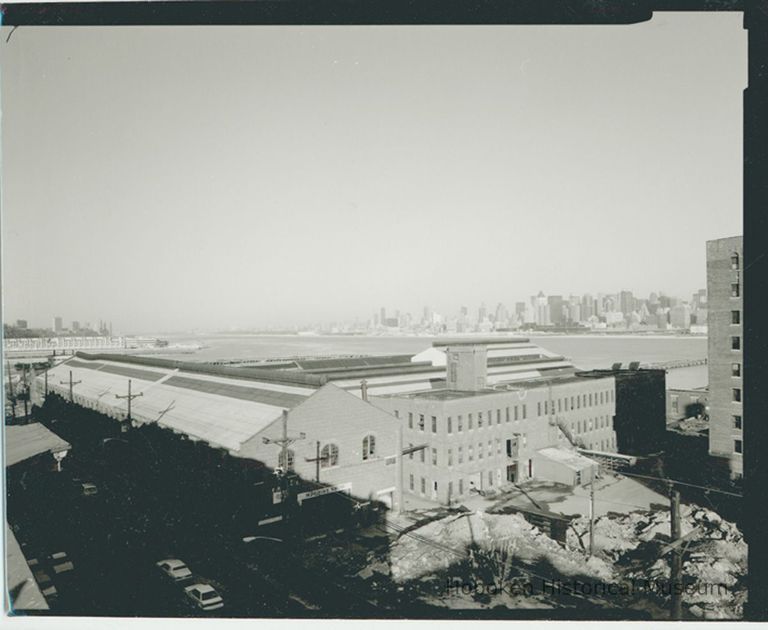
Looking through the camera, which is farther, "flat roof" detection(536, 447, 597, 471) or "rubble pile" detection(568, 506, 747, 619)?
"flat roof" detection(536, 447, 597, 471)

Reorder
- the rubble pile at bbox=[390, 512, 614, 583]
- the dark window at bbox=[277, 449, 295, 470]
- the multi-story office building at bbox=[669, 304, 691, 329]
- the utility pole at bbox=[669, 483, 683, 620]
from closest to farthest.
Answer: the utility pole at bbox=[669, 483, 683, 620] → the rubble pile at bbox=[390, 512, 614, 583] → the dark window at bbox=[277, 449, 295, 470] → the multi-story office building at bbox=[669, 304, 691, 329]

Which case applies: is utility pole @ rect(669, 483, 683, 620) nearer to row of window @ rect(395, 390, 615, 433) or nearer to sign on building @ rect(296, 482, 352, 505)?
row of window @ rect(395, 390, 615, 433)

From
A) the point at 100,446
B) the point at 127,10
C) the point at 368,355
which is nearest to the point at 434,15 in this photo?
the point at 127,10

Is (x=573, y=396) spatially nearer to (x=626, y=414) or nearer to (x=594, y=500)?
(x=626, y=414)

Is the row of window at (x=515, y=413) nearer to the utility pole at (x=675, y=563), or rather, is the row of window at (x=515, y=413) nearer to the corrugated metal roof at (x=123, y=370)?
the utility pole at (x=675, y=563)

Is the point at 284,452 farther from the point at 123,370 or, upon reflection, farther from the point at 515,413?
the point at 515,413

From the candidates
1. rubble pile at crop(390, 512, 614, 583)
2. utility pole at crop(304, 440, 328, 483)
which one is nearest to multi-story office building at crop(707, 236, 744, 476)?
rubble pile at crop(390, 512, 614, 583)
